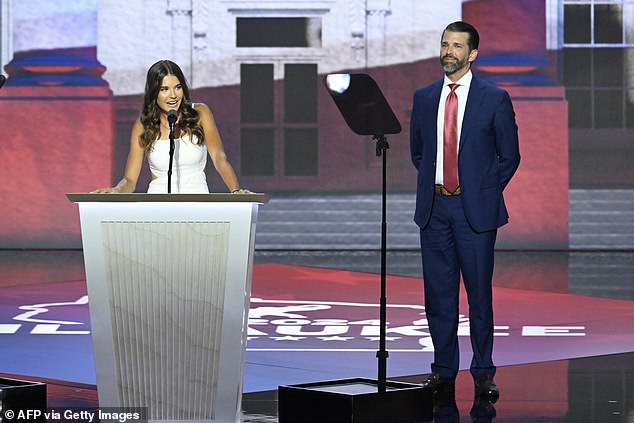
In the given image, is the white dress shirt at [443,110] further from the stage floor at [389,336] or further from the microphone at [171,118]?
the microphone at [171,118]

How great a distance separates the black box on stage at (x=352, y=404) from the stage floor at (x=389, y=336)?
0.31 ft

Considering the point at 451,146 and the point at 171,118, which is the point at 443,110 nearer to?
the point at 451,146

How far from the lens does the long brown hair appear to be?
3900 millimetres

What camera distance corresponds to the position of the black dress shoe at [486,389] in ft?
14.5

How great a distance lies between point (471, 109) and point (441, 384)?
1.03m

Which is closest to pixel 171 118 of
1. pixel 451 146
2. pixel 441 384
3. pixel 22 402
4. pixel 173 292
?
pixel 173 292

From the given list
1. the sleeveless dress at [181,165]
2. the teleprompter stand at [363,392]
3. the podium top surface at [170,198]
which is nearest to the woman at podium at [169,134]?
the sleeveless dress at [181,165]

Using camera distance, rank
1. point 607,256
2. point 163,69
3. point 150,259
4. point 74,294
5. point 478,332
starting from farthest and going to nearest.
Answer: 1. point 607,256
2. point 74,294
3. point 478,332
4. point 163,69
5. point 150,259

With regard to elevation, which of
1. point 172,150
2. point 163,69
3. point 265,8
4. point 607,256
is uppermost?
point 265,8

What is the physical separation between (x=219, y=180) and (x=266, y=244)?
0.88 meters

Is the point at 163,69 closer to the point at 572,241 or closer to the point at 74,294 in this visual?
the point at 74,294

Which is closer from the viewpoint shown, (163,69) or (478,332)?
(163,69)

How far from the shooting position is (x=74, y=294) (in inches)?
340

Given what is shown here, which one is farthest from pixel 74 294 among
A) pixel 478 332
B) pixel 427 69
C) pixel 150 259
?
pixel 427 69
